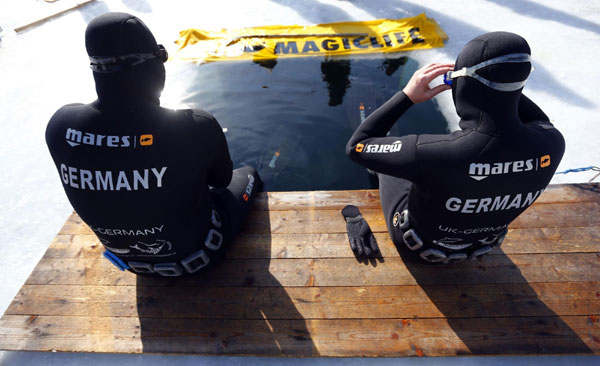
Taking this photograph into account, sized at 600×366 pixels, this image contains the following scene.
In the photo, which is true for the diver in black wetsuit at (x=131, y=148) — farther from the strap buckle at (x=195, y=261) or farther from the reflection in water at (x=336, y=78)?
the reflection in water at (x=336, y=78)

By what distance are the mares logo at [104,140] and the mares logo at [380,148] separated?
3.79 ft

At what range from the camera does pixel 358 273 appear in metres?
2.33

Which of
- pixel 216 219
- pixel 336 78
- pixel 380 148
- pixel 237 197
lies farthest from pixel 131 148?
pixel 336 78

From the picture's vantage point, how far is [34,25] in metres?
6.56

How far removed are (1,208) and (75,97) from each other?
2.17 m

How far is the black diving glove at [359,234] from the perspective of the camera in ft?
7.97

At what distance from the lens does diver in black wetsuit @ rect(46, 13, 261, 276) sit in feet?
5.11

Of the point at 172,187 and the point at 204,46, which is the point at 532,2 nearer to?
the point at 204,46

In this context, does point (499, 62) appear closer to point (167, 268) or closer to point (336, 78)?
point (167, 268)

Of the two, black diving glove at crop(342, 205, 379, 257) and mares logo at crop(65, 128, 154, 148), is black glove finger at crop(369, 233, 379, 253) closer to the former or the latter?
black diving glove at crop(342, 205, 379, 257)

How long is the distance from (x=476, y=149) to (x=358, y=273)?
125cm

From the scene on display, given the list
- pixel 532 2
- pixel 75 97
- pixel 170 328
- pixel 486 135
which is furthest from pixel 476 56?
pixel 532 2

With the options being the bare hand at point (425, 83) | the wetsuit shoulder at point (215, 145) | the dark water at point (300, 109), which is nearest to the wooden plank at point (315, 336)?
the wetsuit shoulder at point (215, 145)

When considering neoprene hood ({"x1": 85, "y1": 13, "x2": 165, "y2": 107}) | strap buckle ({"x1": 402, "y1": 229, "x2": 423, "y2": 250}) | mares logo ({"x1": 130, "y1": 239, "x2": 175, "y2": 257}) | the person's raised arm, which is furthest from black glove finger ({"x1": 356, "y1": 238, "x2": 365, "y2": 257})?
neoprene hood ({"x1": 85, "y1": 13, "x2": 165, "y2": 107})
